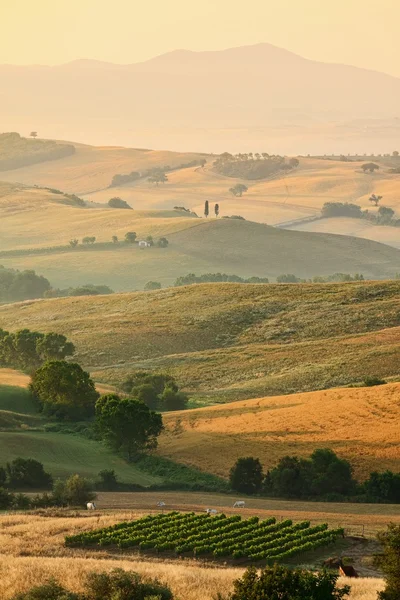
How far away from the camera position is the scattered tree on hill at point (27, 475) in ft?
237

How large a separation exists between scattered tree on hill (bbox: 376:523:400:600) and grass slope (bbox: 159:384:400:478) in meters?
31.7

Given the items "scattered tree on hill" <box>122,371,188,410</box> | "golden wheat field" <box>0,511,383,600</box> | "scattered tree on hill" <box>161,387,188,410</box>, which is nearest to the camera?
"golden wheat field" <box>0,511,383,600</box>

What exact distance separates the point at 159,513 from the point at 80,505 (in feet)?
22.7

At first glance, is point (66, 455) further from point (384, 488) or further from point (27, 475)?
point (384, 488)

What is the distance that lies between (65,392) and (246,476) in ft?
85.3

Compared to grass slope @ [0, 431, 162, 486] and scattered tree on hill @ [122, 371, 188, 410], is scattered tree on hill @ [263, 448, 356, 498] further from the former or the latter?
scattered tree on hill @ [122, 371, 188, 410]

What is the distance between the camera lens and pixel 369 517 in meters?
61.0

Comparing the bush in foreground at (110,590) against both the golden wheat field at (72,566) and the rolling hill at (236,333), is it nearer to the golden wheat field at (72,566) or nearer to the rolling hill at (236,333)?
the golden wheat field at (72,566)

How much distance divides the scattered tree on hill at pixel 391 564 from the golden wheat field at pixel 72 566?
2.91ft

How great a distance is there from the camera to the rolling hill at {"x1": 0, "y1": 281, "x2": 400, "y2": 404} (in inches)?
4419

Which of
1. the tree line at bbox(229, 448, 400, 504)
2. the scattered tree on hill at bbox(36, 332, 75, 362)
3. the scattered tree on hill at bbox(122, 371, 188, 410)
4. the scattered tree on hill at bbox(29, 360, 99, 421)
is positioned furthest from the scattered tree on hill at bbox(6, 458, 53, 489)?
the scattered tree on hill at bbox(36, 332, 75, 362)

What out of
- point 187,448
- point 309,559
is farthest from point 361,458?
point 309,559

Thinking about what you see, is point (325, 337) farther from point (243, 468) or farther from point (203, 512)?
point (203, 512)

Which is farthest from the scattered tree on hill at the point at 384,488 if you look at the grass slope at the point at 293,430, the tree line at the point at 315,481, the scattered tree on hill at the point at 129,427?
the scattered tree on hill at the point at 129,427
